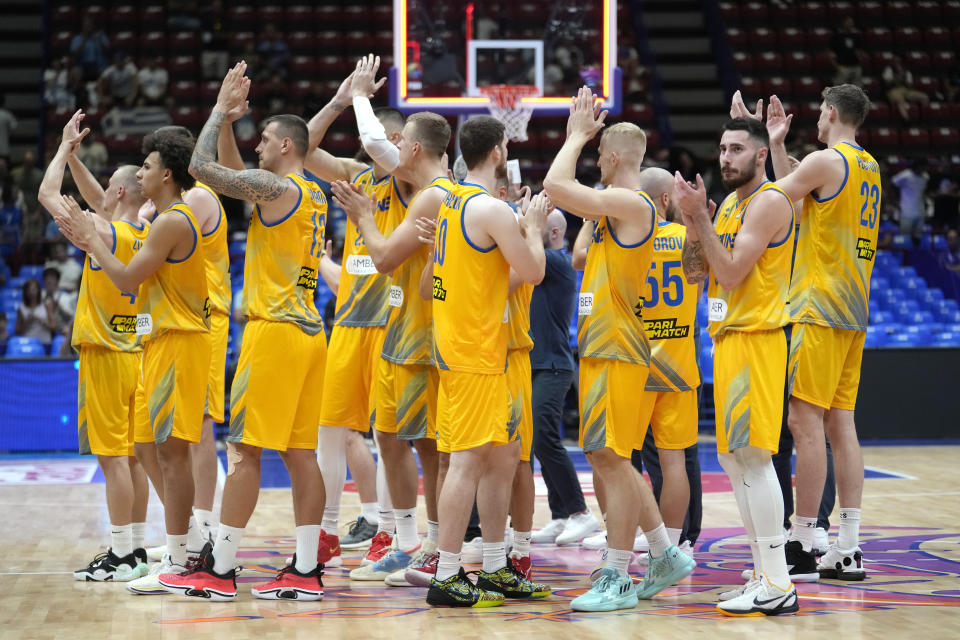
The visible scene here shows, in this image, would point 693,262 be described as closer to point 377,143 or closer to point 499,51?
point 377,143

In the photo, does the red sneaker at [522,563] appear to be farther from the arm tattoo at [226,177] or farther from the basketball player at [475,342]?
the arm tattoo at [226,177]

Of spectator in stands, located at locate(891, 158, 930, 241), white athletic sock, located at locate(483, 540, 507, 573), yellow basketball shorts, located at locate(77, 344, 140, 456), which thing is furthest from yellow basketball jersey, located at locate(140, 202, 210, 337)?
spectator in stands, located at locate(891, 158, 930, 241)

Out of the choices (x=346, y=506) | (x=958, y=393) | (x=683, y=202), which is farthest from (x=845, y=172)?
(x=958, y=393)

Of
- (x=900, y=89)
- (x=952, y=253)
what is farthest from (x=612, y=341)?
(x=900, y=89)

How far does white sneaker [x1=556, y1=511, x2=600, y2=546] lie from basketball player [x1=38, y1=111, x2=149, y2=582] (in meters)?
2.64

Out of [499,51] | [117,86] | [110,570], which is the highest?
[117,86]

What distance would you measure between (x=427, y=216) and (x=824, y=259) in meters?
2.16

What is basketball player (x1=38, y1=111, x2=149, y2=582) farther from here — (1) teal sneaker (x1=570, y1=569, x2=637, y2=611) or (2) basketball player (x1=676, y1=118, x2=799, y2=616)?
(2) basketball player (x1=676, y1=118, x2=799, y2=616)

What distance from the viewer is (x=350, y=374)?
21.0ft

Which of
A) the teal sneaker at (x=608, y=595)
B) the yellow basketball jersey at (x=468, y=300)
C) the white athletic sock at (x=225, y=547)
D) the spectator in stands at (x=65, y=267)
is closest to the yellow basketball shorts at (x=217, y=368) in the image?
the white athletic sock at (x=225, y=547)

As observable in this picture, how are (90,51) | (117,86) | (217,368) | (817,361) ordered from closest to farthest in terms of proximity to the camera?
(817,361), (217,368), (117,86), (90,51)

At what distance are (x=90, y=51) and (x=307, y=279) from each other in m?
14.2

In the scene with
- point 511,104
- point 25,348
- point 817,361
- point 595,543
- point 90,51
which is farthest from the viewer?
point 90,51

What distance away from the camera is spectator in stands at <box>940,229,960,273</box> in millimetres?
15664
